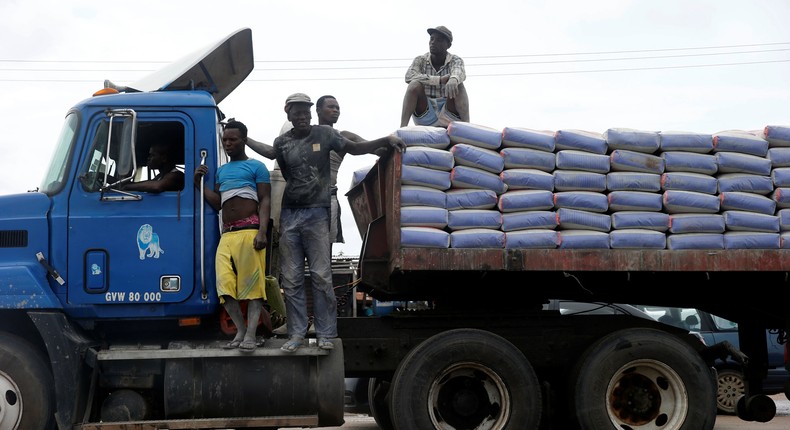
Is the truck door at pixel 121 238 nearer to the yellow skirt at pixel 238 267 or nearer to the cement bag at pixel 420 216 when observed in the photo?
the yellow skirt at pixel 238 267

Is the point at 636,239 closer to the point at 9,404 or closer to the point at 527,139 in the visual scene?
the point at 527,139

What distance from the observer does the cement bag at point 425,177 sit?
7.06 meters

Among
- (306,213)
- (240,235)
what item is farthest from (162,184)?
(306,213)

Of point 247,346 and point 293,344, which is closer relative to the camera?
point 247,346

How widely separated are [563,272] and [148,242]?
3.22 metres

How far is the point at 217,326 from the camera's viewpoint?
739 cm

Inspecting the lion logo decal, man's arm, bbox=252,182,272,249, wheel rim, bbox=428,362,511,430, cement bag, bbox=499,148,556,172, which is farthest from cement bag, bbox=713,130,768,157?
the lion logo decal

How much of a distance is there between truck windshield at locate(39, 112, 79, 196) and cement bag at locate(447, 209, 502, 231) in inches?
117

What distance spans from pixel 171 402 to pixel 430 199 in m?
2.47

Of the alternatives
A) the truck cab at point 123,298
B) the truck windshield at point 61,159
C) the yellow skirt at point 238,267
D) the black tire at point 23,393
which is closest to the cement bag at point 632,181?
the truck cab at point 123,298

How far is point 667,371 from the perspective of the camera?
24.5 ft

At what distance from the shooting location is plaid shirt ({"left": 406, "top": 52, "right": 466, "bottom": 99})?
28.1 ft

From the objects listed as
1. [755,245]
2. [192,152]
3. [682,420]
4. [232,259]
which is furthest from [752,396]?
[192,152]

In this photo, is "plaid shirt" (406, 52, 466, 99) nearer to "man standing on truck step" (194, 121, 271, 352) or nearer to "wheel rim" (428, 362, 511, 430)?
"man standing on truck step" (194, 121, 271, 352)
